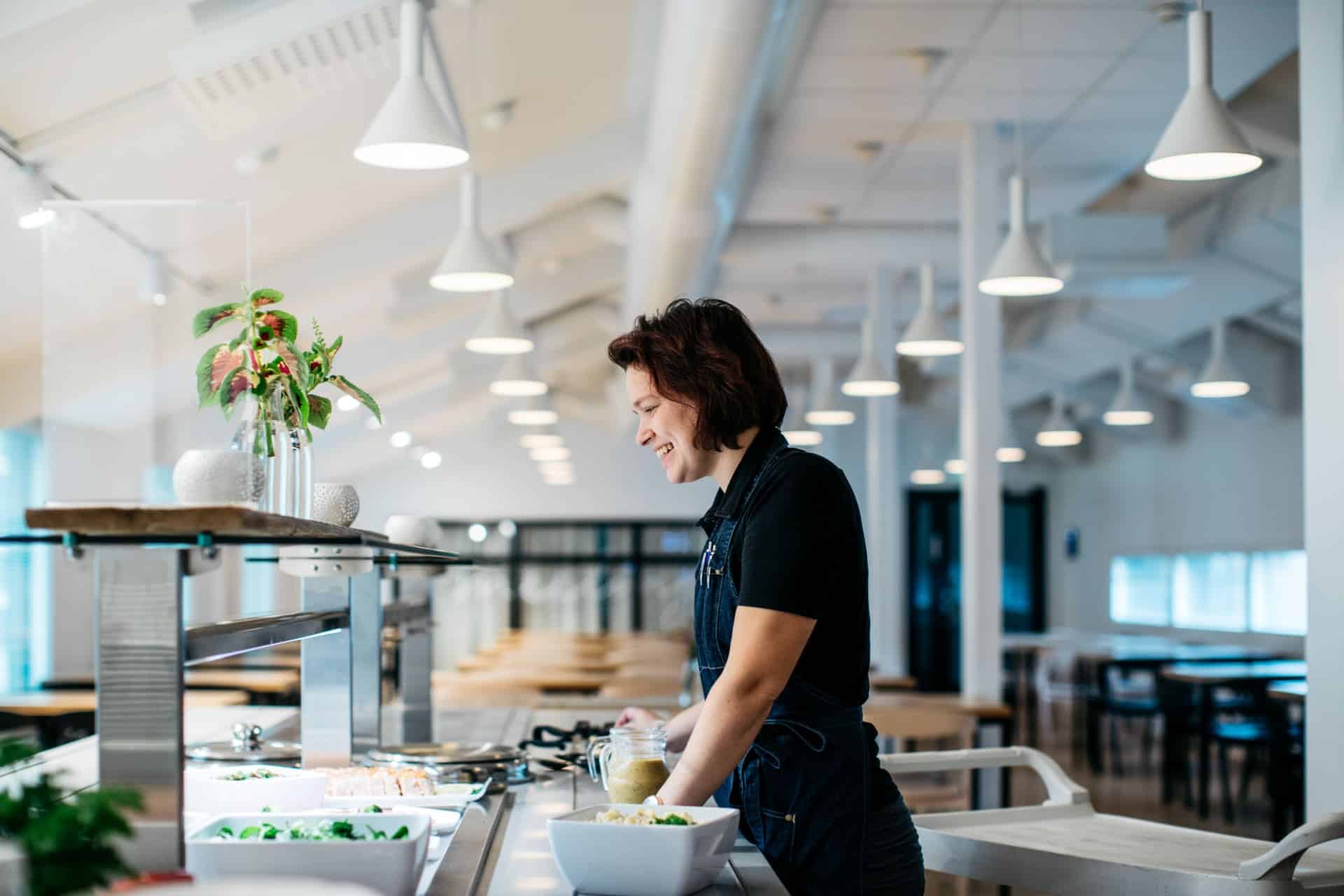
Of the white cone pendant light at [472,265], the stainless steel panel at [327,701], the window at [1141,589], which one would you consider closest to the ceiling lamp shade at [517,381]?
the white cone pendant light at [472,265]

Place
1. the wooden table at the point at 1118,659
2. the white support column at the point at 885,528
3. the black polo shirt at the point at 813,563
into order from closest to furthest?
1. the black polo shirt at the point at 813,563
2. the wooden table at the point at 1118,659
3. the white support column at the point at 885,528

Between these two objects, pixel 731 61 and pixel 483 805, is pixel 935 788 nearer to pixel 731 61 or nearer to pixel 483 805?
pixel 731 61

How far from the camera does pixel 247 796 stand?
6.78ft

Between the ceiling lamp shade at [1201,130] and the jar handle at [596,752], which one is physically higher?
the ceiling lamp shade at [1201,130]

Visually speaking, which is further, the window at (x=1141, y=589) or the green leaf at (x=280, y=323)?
the window at (x=1141, y=589)

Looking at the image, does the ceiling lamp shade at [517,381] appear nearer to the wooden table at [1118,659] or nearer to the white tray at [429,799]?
the wooden table at [1118,659]

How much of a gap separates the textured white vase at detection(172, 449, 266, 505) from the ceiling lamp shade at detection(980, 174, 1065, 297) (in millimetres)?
3684

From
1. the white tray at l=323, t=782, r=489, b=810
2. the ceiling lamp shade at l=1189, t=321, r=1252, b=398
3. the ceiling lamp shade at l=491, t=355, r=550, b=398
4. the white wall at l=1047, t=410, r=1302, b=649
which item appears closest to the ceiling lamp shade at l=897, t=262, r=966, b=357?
the ceiling lamp shade at l=491, t=355, r=550, b=398

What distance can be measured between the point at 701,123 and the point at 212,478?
359 centimetres

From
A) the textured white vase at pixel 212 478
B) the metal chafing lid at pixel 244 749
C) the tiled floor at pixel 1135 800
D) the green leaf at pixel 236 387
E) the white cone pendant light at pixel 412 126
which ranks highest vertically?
the white cone pendant light at pixel 412 126

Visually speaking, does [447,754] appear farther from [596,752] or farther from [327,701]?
[596,752]

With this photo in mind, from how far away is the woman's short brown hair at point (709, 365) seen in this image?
212cm

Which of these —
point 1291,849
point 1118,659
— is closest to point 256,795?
point 1291,849

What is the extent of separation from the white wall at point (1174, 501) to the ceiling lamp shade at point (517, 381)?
8050 millimetres
